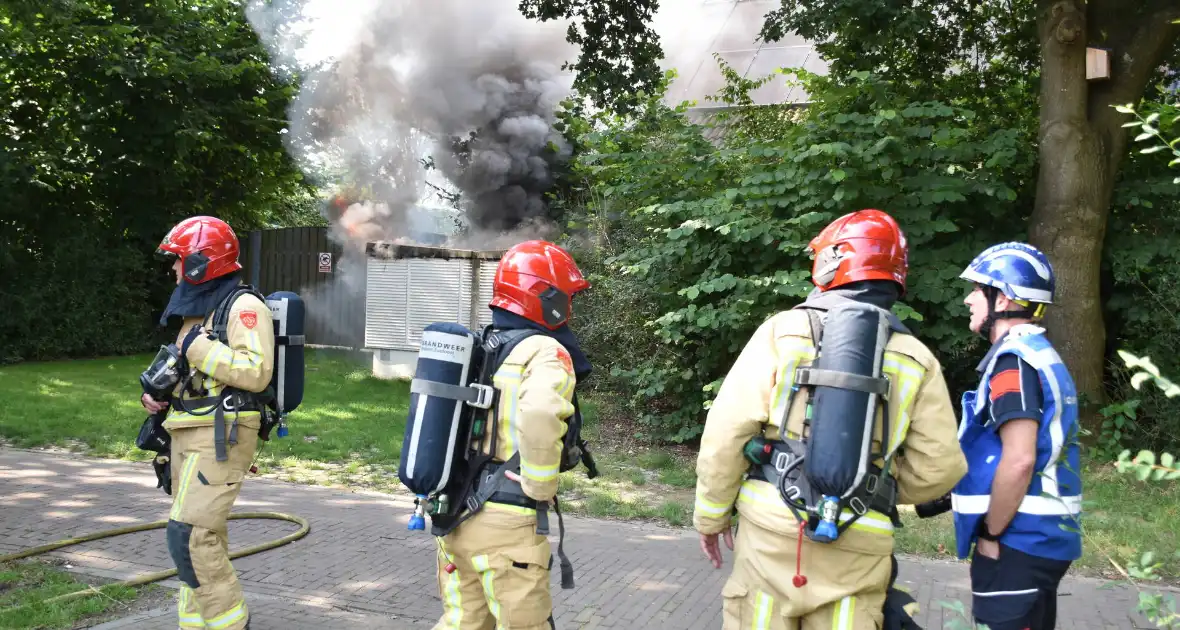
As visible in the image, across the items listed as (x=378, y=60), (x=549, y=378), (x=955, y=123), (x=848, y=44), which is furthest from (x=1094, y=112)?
(x=378, y=60)

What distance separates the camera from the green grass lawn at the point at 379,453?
20.5 ft

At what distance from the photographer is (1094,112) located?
8.24m

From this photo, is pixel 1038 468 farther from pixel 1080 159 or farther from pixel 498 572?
pixel 1080 159

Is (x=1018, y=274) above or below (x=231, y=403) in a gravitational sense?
above

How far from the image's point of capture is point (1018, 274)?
3115 mm

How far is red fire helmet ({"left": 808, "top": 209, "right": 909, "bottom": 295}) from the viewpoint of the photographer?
2762 millimetres

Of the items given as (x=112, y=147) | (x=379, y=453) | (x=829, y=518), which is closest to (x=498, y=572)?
(x=829, y=518)

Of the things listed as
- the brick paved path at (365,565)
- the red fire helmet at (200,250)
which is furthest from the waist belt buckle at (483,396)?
the brick paved path at (365,565)

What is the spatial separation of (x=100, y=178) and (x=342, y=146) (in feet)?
14.7

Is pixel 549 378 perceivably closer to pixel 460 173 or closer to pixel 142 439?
pixel 142 439

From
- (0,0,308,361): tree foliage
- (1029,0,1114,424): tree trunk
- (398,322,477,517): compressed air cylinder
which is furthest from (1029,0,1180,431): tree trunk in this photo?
(0,0,308,361): tree foliage

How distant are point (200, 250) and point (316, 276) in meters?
13.3

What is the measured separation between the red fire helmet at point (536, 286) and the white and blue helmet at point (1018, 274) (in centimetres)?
142

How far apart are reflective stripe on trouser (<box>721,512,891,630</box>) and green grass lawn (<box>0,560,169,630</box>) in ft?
11.8
